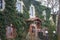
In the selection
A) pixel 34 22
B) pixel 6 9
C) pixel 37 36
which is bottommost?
pixel 37 36

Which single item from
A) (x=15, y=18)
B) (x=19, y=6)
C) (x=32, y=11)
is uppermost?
(x=19, y=6)

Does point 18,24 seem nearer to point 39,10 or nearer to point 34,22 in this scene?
point 34,22

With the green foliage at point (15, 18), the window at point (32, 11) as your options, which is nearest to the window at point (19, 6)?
the green foliage at point (15, 18)

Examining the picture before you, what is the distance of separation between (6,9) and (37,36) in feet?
14.1

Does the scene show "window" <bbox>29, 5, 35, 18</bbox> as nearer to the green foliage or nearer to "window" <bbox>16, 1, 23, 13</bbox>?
the green foliage

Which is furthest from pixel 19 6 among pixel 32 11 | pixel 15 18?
pixel 32 11

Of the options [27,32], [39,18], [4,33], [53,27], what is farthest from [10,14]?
[53,27]

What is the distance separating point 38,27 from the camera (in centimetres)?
1828

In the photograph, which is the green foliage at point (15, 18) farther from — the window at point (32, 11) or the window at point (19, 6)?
the window at point (32, 11)

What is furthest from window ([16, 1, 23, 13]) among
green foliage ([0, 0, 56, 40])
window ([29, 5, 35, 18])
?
window ([29, 5, 35, 18])

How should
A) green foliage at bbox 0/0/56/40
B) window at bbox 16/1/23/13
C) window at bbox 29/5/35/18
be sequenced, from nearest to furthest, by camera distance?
green foliage at bbox 0/0/56/40, window at bbox 16/1/23/13, window at bbox 29/5/35/18

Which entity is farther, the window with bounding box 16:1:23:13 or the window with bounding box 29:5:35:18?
the window with bounding box 29:5:35:18

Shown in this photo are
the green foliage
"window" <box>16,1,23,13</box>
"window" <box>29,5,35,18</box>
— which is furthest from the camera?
"window" <box>29,5,35,18</box>

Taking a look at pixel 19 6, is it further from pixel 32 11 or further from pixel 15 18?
pixel 32 11
